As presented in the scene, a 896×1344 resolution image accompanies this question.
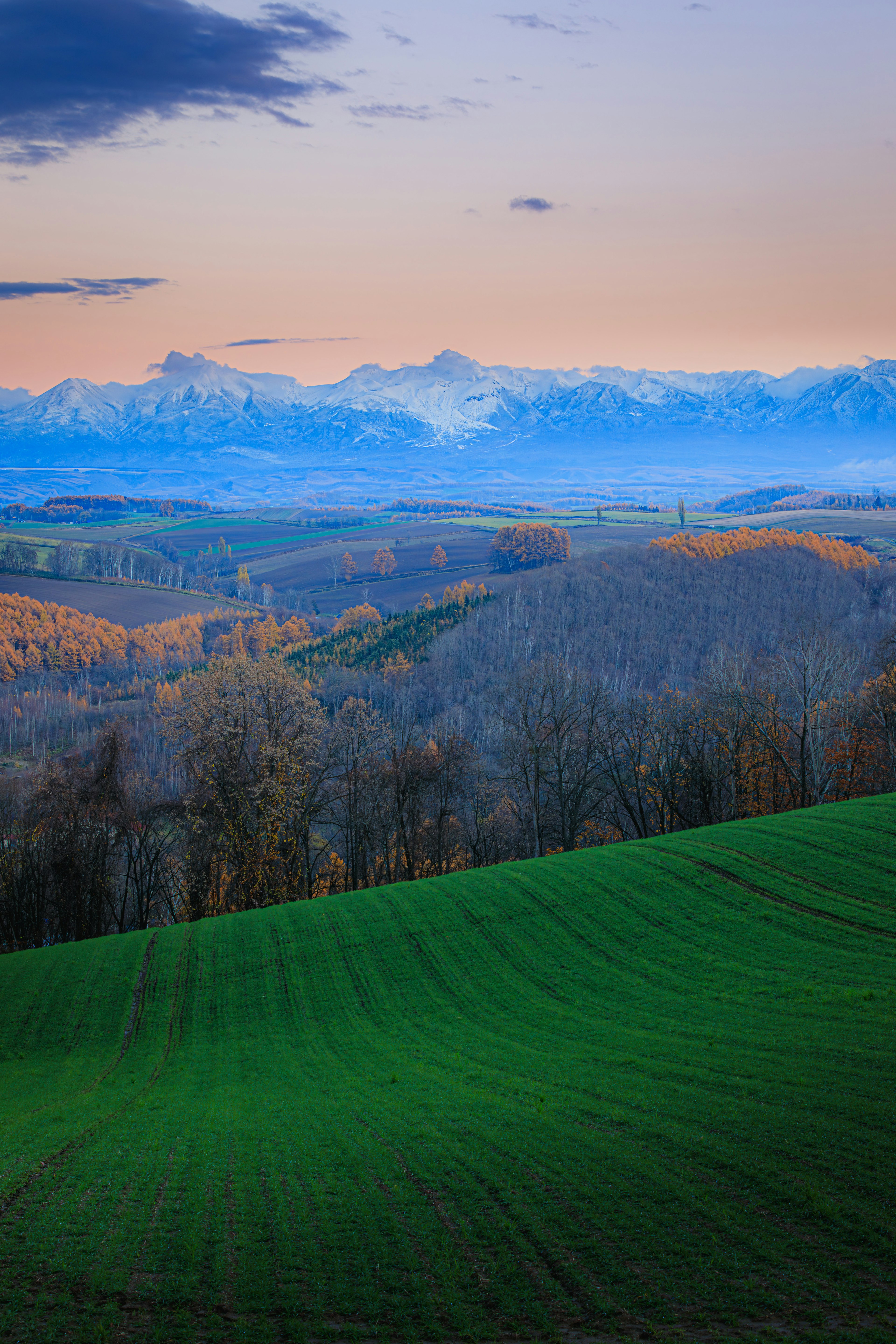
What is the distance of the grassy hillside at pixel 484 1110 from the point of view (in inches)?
499

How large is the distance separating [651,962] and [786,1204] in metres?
15.3

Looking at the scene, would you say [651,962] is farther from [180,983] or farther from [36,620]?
[36,620]

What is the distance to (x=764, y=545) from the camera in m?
177

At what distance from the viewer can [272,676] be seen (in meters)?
50.1

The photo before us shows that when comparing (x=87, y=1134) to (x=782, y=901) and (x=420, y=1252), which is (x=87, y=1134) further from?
(x=782, y=901)

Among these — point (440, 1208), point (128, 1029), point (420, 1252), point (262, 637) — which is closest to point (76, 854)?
point (128, 1029)

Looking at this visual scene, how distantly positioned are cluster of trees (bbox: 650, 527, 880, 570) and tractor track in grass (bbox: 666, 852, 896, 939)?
145m

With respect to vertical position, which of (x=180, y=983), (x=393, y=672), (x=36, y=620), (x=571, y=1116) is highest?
(x=36, y=620)

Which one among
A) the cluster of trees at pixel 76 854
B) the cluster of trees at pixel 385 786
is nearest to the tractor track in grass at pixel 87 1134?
the cluster of trees at pixel 385 786

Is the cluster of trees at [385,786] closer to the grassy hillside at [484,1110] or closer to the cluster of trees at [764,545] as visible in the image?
the grassy hillside at [484,1110]

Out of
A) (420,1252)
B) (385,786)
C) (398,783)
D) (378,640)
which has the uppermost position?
(378,640)

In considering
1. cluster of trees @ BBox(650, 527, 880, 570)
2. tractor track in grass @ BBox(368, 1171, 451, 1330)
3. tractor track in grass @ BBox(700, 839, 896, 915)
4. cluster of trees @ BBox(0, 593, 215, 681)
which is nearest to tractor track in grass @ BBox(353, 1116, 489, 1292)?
tractor track in grass @ BBox(368, 1171, 451, 1330)

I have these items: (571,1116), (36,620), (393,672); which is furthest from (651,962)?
(36,620)

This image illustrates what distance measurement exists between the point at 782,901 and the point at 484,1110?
57.8 feet
